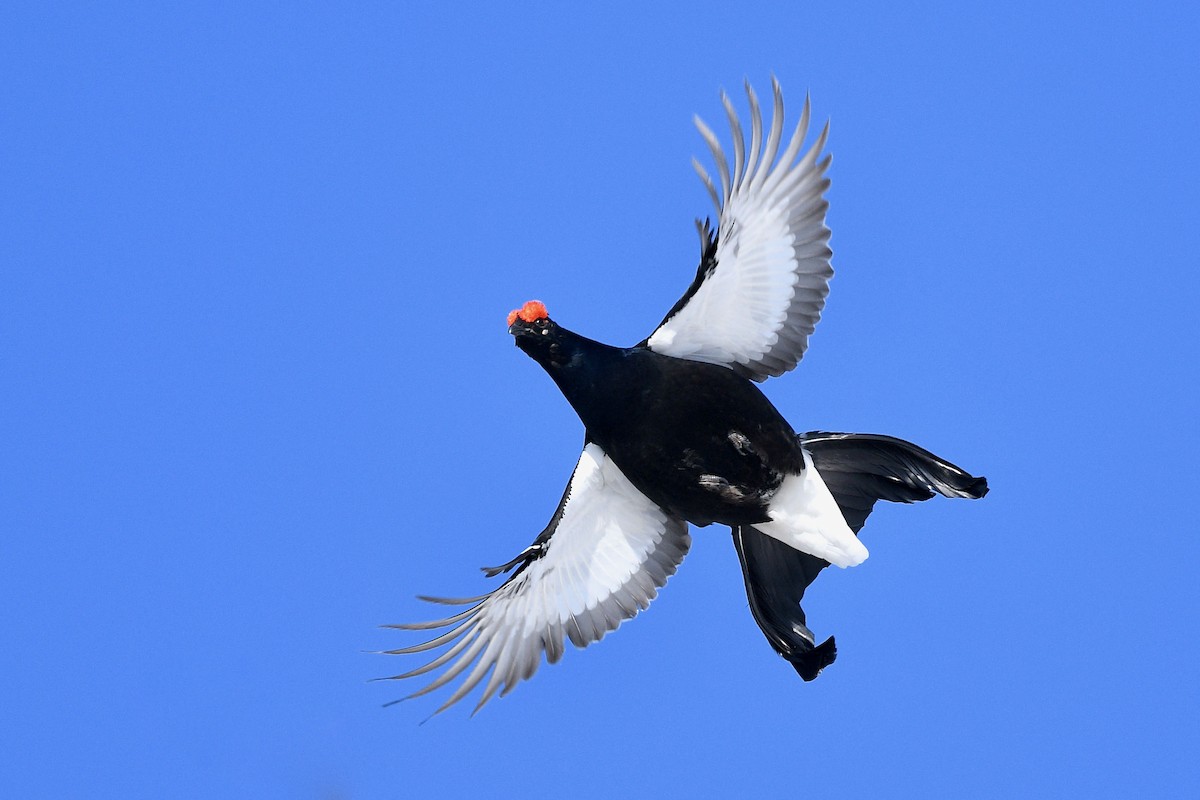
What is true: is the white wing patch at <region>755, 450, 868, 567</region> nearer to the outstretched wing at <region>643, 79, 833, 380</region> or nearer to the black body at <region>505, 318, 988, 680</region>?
the black body at <region>505, 318, 988, 680</region>

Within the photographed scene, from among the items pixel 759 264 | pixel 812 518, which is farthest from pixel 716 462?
pixel 759 264

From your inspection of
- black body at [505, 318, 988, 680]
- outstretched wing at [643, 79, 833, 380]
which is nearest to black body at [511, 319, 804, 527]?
black body at [505, 318, 988, 680]

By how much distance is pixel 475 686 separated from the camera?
32.3 feet

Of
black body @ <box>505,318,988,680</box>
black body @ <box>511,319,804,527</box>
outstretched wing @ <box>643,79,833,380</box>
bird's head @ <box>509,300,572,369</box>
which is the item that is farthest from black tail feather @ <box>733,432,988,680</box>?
bird's head @ <box>509,300,572,369</box>

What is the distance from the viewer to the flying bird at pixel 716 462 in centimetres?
941

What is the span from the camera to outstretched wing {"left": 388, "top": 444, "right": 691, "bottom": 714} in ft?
32.7

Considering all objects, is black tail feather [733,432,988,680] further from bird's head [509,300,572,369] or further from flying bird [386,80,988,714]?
bird's head [509,300,572,369]

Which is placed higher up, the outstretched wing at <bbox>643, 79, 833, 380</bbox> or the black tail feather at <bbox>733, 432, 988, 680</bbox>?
the outstretched wing at <bbox>643, 79, 833, 380</bbox>

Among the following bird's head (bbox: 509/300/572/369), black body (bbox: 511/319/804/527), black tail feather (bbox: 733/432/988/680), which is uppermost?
bird's head (bbox: 509/300/572/369)

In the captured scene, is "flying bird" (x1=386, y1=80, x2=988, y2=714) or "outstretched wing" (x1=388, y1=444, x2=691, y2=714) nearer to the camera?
"flying bird" (x1=386, y1=80, x2=988, y2=714)

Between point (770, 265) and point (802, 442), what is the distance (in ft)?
3.74

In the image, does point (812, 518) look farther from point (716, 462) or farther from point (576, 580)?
point (576, 580)

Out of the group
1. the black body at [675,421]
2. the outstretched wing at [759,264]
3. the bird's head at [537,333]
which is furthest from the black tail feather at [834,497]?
the bird's head at [537,333]

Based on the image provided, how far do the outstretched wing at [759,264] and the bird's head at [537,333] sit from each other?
0.61 meters
